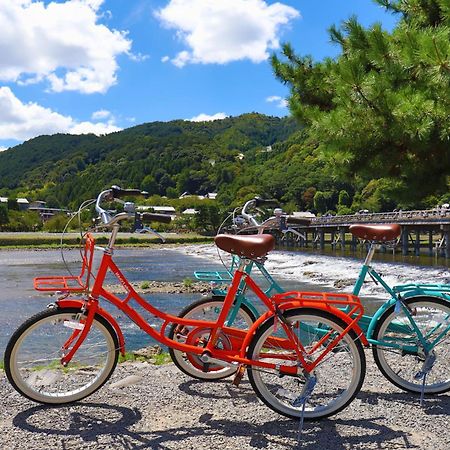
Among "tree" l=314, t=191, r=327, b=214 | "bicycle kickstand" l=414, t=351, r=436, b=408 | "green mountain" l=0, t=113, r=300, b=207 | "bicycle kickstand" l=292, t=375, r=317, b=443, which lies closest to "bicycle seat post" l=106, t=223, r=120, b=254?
"bicycle kickstand" l=292, t=375, r=317, b=443

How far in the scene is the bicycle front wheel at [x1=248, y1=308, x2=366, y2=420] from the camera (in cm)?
313

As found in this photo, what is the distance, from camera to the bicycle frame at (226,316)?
3121mm

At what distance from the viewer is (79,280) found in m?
3.35

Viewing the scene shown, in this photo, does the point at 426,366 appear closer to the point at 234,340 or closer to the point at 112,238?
the point at 234,340

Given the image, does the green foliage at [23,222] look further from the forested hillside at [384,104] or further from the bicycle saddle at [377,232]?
the bicycle saddle at [377,232]

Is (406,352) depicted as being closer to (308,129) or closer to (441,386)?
(441,386)

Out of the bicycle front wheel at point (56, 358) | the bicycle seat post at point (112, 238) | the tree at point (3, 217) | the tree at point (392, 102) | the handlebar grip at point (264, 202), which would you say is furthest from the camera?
the tree at point (3, 217)

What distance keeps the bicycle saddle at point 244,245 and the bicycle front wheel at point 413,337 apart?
3.50 ft

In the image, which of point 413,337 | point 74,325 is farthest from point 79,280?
point 413,337

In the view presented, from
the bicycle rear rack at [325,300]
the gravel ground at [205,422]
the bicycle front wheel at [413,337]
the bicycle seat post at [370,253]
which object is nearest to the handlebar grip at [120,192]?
the bicycle rear rack at [325,300]

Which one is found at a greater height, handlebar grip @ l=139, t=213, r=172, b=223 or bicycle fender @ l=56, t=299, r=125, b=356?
handlebar grip @ l=139, t=213, r=172, b=223

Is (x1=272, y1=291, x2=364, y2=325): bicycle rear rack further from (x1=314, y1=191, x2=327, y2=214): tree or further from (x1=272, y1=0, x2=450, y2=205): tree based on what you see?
(x1=314, y1=191, x2=327, y2=214): tree

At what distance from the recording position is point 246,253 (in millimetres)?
3232

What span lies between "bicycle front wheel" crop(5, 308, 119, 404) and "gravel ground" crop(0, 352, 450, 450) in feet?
0.39
